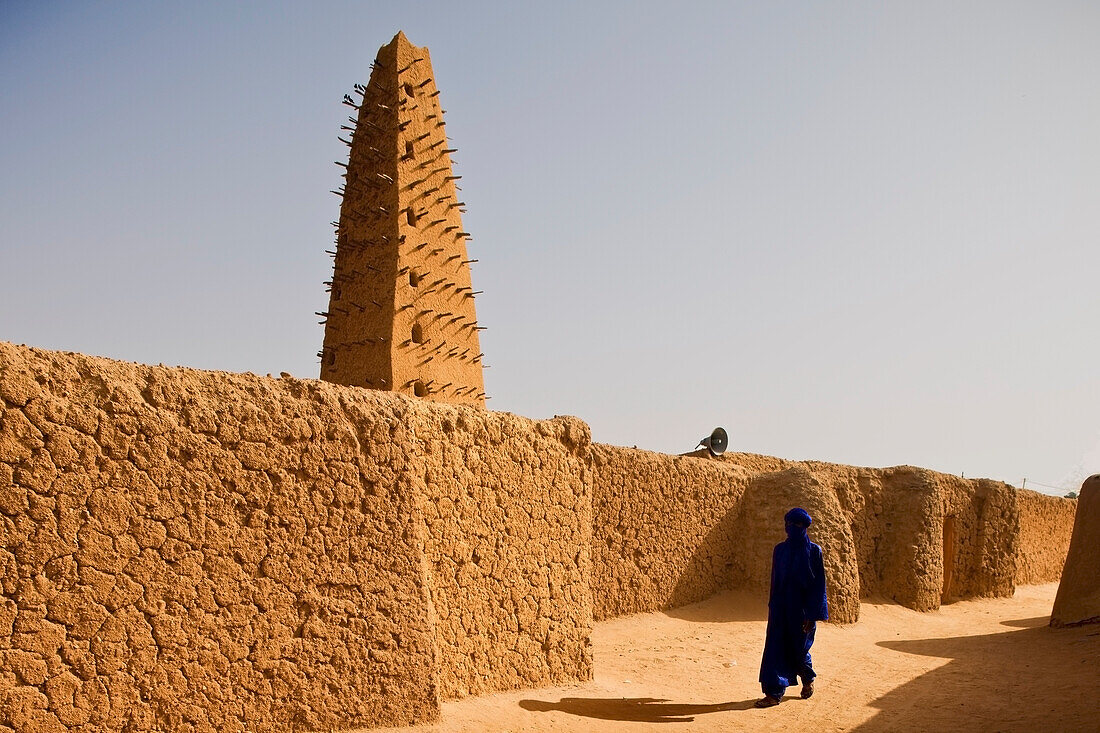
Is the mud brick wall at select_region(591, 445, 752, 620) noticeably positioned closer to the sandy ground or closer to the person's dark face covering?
the sandy ground

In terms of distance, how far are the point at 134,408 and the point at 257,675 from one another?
1604 millimetres

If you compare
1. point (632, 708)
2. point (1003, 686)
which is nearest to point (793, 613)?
point (632, 708)

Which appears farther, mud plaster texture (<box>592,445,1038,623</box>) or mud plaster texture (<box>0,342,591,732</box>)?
mud plaster texture (<box>592,445,1038,623</box>)

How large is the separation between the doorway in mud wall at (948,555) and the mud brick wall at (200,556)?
40.0 feet

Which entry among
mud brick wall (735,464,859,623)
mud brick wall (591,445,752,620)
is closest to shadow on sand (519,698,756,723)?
mud brick wall (591,445,752,620)

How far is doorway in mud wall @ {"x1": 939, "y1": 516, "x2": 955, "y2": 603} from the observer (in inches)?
605

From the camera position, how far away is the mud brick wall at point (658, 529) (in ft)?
34.8

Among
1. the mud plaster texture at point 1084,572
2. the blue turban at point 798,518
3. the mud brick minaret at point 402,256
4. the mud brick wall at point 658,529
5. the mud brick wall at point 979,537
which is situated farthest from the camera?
the mud brick wall at point 979,537

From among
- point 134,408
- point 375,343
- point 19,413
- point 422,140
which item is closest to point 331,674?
point 134,408

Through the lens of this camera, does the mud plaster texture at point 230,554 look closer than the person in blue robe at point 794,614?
Yes

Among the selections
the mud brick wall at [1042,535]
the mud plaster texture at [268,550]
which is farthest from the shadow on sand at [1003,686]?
the mud brick wall at [1042,535]

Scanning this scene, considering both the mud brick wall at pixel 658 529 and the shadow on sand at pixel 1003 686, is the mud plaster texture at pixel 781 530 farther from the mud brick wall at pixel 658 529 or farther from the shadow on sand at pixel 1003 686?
the shadow on sand at pixel 1003 686

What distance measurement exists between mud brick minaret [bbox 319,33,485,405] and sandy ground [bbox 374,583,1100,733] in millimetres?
4481

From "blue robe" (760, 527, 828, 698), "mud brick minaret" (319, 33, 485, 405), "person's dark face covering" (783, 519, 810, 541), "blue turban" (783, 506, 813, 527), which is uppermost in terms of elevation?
"mud brick minaret" (319, 33, 485, 405)
